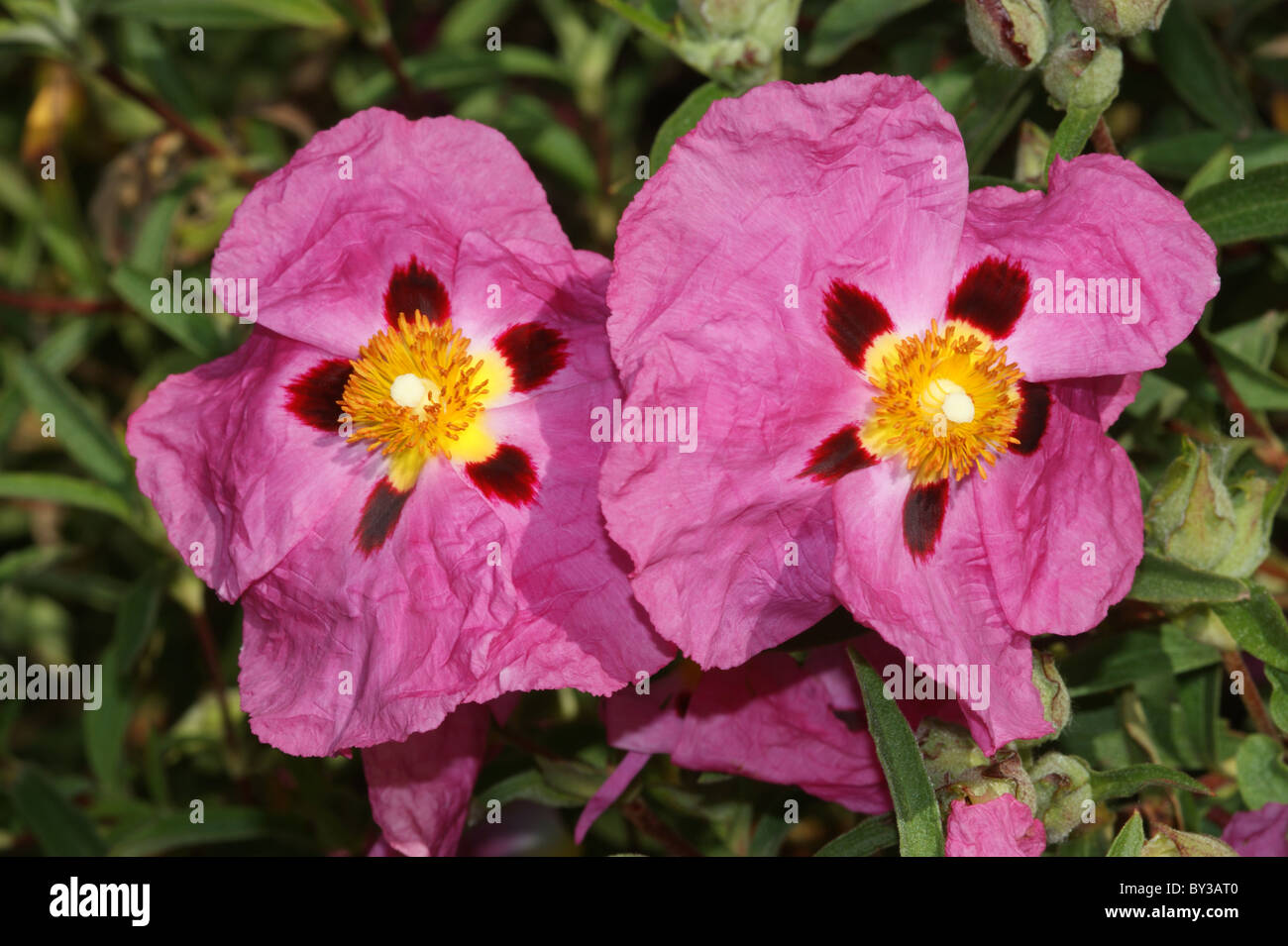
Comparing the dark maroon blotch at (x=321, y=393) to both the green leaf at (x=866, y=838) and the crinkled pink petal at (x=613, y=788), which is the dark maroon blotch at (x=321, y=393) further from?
the green leaf at (x=866, y=838)

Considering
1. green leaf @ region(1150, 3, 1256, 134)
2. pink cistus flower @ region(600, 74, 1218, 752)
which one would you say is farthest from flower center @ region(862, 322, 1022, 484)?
green leaf @ region(1150, 3, 1256, 134)

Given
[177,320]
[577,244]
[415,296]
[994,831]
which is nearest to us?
[994,831]

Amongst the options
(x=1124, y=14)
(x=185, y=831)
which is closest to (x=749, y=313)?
(x=1124, y=14)

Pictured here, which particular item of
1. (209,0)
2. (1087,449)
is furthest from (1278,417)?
(209,0)

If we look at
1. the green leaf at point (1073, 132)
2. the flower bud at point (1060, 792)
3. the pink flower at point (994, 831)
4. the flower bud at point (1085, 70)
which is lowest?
the pink flower at point (994, 831)

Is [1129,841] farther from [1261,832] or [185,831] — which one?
[185,831]

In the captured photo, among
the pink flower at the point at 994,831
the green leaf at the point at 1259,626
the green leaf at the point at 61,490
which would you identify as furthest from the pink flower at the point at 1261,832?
the green leaf at the point at 61,490

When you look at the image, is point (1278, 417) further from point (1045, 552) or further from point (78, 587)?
point (78, 587)
